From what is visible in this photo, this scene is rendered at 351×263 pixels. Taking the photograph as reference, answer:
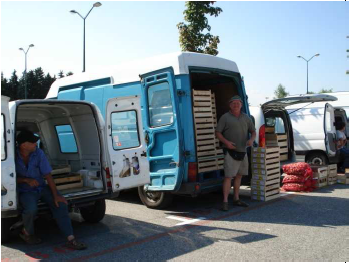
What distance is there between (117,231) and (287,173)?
4604 millimetres

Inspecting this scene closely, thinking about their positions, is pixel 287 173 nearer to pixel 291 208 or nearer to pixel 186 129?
pixel 291 208

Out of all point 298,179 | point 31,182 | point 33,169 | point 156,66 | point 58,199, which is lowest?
point 298,179

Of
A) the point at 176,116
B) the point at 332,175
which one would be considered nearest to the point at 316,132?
the point at 332,175

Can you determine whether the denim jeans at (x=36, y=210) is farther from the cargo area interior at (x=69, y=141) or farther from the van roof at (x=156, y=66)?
the van roof at (x=156, y=66)

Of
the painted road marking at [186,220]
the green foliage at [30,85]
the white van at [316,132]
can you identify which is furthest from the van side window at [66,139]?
the green foliage at [30,85]

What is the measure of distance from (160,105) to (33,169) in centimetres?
249

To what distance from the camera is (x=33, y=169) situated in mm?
4957

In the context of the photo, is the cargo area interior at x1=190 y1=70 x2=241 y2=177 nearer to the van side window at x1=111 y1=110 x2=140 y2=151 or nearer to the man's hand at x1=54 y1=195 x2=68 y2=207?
the van side window at x1=111 y1=110 x2=140 y2=151

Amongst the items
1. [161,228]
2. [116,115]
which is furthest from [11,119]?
[161,228]

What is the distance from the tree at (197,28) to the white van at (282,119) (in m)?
4.58

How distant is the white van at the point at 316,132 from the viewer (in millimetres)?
10570

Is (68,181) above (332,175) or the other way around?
above

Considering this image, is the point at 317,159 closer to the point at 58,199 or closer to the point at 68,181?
the point at 68,181

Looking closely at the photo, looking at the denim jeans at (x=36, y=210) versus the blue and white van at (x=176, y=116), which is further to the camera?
the blue and white van at (x=176, y=116)
